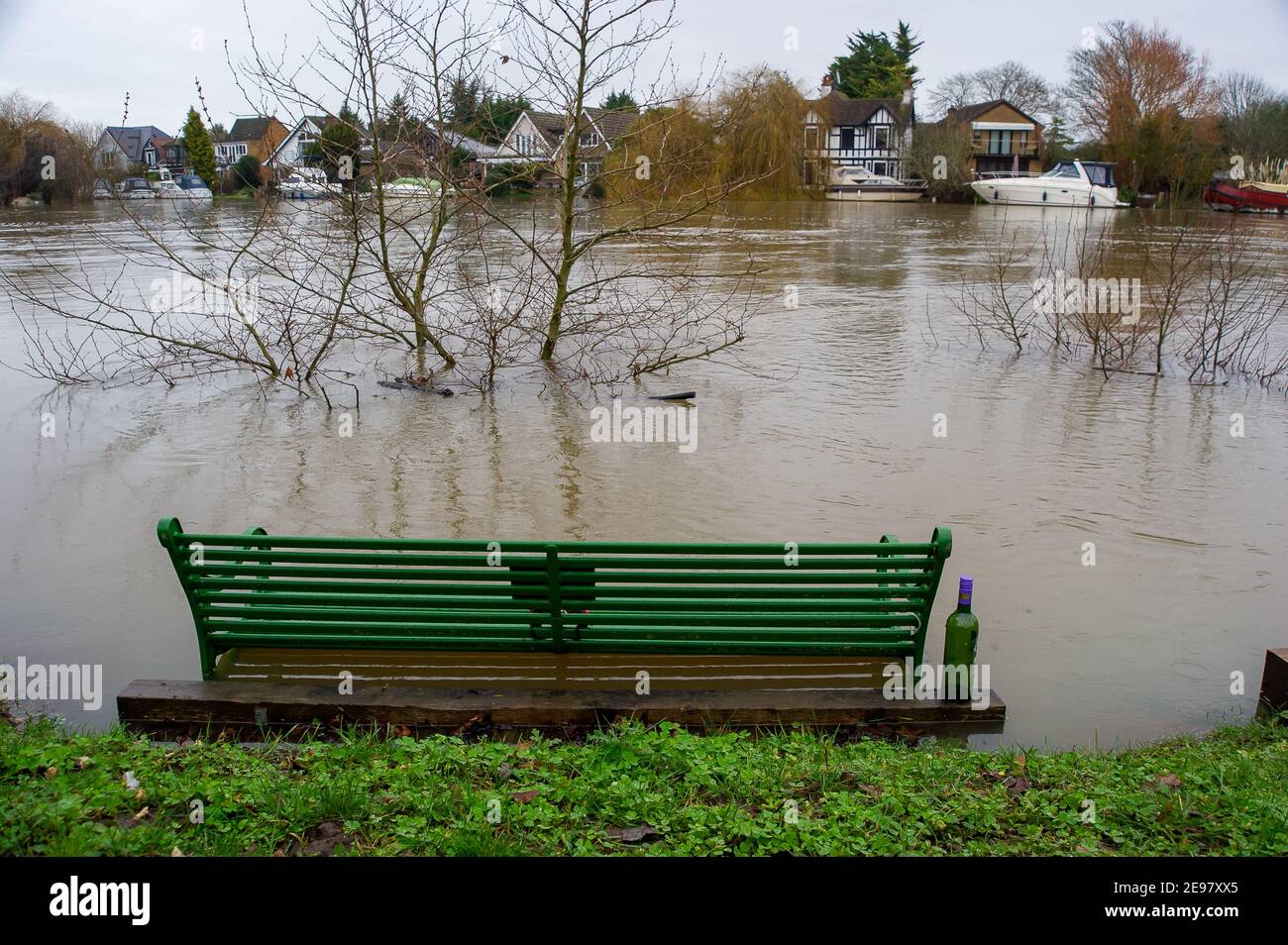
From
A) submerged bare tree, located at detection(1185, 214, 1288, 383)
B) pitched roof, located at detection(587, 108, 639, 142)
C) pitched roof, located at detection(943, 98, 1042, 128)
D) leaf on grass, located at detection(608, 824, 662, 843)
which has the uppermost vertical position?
pitched roof, located at detection(943, 98, 1042, 128)

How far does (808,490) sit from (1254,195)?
49.4m

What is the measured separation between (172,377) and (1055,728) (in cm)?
1271

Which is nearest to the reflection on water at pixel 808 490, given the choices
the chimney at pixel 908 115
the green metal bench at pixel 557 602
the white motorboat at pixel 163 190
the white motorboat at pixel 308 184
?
the green metal bench at pixel 557 602

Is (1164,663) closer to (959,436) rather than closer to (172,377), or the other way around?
(959,436)

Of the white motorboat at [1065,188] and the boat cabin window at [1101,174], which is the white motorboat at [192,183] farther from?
the boat cabin window at [1101,174]

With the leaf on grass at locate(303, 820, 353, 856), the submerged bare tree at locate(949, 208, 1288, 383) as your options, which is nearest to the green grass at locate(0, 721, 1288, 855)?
the leaf on grass at locate(303, 820, 353, 856)

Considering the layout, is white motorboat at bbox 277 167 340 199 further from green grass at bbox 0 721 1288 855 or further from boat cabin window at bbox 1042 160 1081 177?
boat cabin window at bbox 1042 160 1081 177

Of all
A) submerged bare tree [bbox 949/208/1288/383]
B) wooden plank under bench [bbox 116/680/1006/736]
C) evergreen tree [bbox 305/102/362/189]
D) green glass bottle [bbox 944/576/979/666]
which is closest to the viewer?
wooden plank under bench [bbox 116/680/1006/736]

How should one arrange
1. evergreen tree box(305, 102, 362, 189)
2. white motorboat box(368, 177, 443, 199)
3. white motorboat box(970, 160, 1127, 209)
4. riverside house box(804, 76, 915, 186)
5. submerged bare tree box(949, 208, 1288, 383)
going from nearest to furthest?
evergreen tree box(305, 102, 362, 189), white motorboat box(368, 177, 443, 199), submerged bare tree box(949, 208, 1288, 383), white motorboat box(970, 160, 1127, 209), riverside house box(804, 76, 915, 186)

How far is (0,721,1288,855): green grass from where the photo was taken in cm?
384

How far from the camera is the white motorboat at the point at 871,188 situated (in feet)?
203

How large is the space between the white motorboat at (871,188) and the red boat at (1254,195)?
1774 centimetres
